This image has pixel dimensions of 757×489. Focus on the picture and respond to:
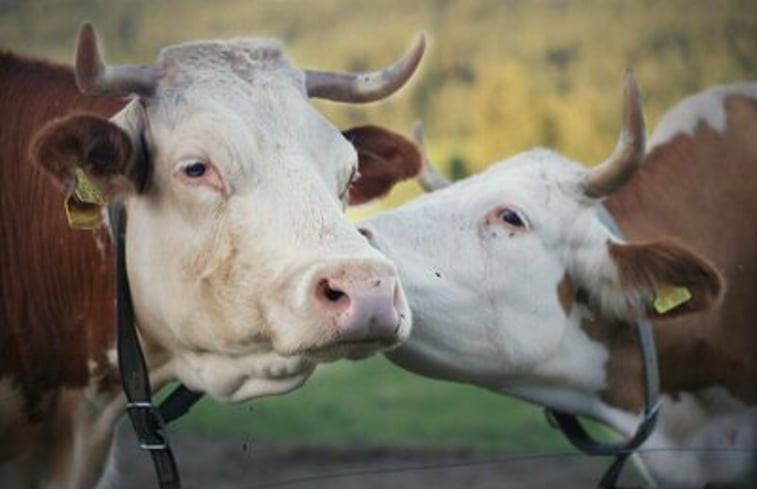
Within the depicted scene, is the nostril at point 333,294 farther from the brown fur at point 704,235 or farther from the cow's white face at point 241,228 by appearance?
the brown fur at point 704,235

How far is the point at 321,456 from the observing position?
439cm

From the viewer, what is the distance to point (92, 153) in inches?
89.5

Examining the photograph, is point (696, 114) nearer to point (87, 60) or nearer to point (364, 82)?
point (364, 82)

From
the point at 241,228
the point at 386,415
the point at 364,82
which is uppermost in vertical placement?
the point at 364,82

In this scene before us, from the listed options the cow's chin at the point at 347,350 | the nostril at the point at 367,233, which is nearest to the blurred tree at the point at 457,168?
the nostril at the point at 367,233

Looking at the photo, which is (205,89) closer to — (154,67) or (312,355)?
(154,67)

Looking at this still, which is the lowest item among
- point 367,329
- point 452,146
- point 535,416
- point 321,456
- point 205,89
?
point 321,456

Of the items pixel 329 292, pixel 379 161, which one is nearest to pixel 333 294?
pixel 329 292

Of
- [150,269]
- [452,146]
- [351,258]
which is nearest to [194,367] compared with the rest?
[150,269]

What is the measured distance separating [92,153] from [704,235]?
1.44 metres

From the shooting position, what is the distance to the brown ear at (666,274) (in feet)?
9.22

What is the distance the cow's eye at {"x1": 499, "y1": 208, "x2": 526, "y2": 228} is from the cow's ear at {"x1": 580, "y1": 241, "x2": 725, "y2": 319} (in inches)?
6.8

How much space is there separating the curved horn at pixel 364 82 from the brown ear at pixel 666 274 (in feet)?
2.01

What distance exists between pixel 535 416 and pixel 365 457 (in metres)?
0.52
